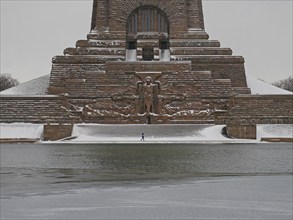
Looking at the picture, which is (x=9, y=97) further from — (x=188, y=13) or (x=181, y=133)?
(x=188, y=13)

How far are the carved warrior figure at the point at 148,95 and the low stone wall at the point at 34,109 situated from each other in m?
4.14

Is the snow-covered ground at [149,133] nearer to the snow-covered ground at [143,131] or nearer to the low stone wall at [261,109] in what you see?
the snow-covered ground at [143,131]

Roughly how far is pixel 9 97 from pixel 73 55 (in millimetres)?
6273

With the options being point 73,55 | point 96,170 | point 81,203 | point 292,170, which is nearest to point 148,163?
point 96,170

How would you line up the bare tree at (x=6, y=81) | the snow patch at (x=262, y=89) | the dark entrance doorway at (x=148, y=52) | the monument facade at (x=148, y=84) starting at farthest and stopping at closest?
the bare tree at (x=6, y=81) → the snow patch at (x=262, y=89) → the dark entrance doorway at (x=148, y=52) → the monument facade at (x=148, y=84)

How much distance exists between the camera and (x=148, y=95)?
30219 mm

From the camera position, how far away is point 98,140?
83.1 ft

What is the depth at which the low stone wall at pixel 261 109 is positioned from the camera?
29.4m

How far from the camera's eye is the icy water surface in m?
5.93

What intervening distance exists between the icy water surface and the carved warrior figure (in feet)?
56.6

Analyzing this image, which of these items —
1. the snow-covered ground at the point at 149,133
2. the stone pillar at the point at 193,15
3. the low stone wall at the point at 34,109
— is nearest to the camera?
the snow-covered ground at the point at 149,133

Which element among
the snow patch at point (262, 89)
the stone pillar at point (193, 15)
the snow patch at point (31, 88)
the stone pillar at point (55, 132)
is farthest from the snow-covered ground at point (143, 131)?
the stone pillar at point (193, 15)

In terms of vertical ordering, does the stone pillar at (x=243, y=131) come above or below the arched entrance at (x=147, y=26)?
below

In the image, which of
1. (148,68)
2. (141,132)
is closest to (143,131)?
(141,132)
